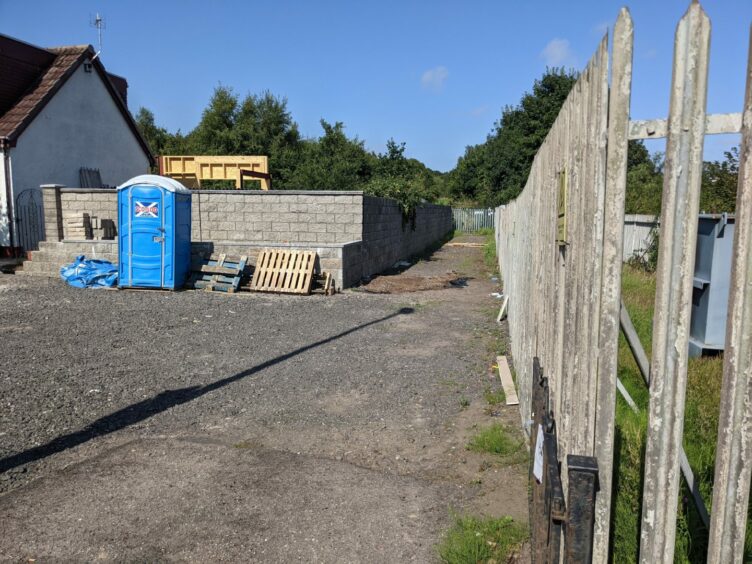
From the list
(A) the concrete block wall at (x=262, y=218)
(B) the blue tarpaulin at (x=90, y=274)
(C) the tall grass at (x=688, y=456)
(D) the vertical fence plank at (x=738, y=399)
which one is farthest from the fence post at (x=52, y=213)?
(D) the vertical fence plank at (x=738, y=399)

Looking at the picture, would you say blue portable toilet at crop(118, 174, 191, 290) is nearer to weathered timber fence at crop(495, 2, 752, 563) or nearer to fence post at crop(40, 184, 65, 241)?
fence post at crop(40, 184, 65, 241)

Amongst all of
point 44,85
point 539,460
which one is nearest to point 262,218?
point 44,85

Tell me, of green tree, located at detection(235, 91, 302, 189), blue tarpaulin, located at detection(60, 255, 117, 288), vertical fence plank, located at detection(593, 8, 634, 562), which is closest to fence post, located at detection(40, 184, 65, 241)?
blue tarpaulin, located at detection(60, 255, 117, 288)

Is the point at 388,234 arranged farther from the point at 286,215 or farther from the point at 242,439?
the point at 242,439

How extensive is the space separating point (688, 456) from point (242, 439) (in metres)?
3.27

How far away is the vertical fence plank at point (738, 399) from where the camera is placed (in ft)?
4.80

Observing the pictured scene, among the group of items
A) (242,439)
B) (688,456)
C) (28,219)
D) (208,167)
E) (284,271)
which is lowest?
(242,439)

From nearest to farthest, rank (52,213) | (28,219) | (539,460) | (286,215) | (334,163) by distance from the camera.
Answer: (539,460)
(286,215)
(52,213)
(28,219)
(334,163)

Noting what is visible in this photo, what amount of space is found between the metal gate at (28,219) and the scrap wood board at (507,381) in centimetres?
1634

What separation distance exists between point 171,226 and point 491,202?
44.4 m

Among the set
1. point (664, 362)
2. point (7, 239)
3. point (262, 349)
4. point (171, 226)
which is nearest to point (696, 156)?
point (664, 362)

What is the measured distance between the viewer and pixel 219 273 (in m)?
13.1

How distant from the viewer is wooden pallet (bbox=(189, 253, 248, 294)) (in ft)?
42.2

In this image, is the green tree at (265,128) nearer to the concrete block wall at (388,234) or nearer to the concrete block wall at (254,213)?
the concrete block wall at (388,234)
